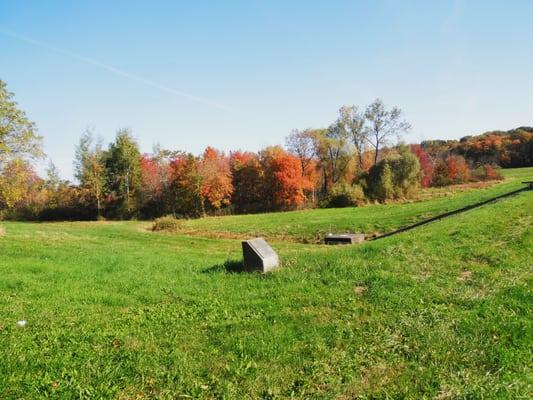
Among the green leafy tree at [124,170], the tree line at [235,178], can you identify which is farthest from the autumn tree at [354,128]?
the green leafy tree at [124,170]

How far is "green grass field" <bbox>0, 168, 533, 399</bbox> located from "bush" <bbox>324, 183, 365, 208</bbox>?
36919mm

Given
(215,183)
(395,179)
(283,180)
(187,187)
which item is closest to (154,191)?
(187,187)

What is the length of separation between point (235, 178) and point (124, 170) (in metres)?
17.4

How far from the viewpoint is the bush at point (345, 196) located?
47.8 m

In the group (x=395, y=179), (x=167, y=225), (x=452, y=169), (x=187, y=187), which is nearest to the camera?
(x=167, y=225)

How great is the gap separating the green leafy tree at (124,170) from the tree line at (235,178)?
14 centimetres

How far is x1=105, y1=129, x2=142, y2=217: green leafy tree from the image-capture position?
5522 cm

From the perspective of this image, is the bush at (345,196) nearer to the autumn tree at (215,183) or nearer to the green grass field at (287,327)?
the autumn tree at (215,183)

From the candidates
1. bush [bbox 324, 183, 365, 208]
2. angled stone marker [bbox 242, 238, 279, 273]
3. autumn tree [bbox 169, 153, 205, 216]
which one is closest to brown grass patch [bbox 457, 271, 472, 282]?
angled stone marker [bbox 242, 238, 279, 273]

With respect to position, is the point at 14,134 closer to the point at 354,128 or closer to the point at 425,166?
the point at 354,128

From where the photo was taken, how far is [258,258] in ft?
31.5

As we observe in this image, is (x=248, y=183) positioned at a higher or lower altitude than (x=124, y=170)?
lower

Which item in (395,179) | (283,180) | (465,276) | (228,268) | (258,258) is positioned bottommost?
(465,276)

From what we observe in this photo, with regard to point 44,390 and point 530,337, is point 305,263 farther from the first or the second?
point 44,390
